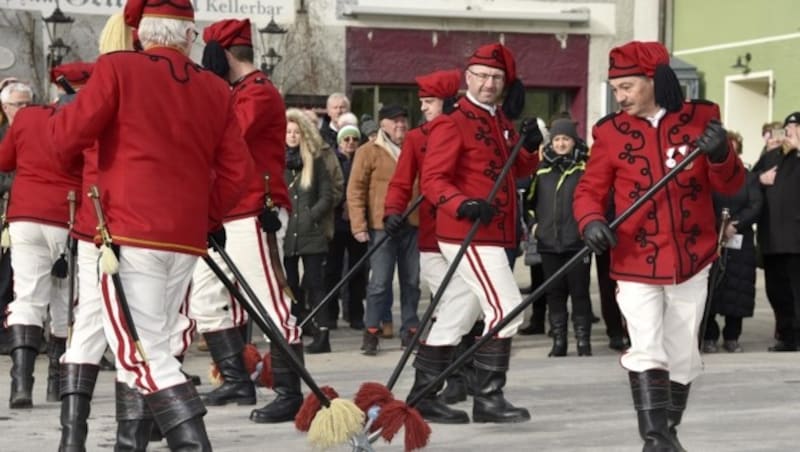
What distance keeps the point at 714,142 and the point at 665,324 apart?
88cm

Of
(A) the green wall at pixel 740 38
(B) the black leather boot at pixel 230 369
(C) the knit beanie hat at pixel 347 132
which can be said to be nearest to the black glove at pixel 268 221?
(B) the black leather boot at pixel 230 369

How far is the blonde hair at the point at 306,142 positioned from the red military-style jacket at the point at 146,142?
5.73 m

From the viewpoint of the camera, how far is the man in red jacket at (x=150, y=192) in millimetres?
5914

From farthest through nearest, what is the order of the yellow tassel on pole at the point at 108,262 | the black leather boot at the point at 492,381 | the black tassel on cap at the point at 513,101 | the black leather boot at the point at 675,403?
the black tassel on cap at the point at 513,101, the black leather boot at the point at 492,381, the black leather boot at the point at 675,403, the yellow tassel on pole at the point at 108,262

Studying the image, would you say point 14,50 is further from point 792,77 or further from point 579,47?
point 792,77

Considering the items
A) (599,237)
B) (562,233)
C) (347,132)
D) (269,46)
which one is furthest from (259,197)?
(269,46)

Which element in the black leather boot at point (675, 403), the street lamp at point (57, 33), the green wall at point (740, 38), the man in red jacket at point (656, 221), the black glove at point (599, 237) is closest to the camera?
the black glove at point (599, 237)

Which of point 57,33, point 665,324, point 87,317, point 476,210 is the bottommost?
point 665,324

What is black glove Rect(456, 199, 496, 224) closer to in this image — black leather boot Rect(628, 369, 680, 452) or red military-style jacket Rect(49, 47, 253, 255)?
black leather boot Rect(628, 369, 680, 452)

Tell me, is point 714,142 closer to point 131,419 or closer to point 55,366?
point 131,419

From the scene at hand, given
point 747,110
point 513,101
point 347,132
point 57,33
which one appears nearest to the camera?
point 513,101

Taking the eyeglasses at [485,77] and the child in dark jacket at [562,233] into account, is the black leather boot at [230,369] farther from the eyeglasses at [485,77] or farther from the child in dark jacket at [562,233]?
the child in dark jacket at [562,233]

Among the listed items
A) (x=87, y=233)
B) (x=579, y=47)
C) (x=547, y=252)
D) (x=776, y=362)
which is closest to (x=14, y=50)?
(x=579, y=47)

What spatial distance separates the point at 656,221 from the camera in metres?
6.93
